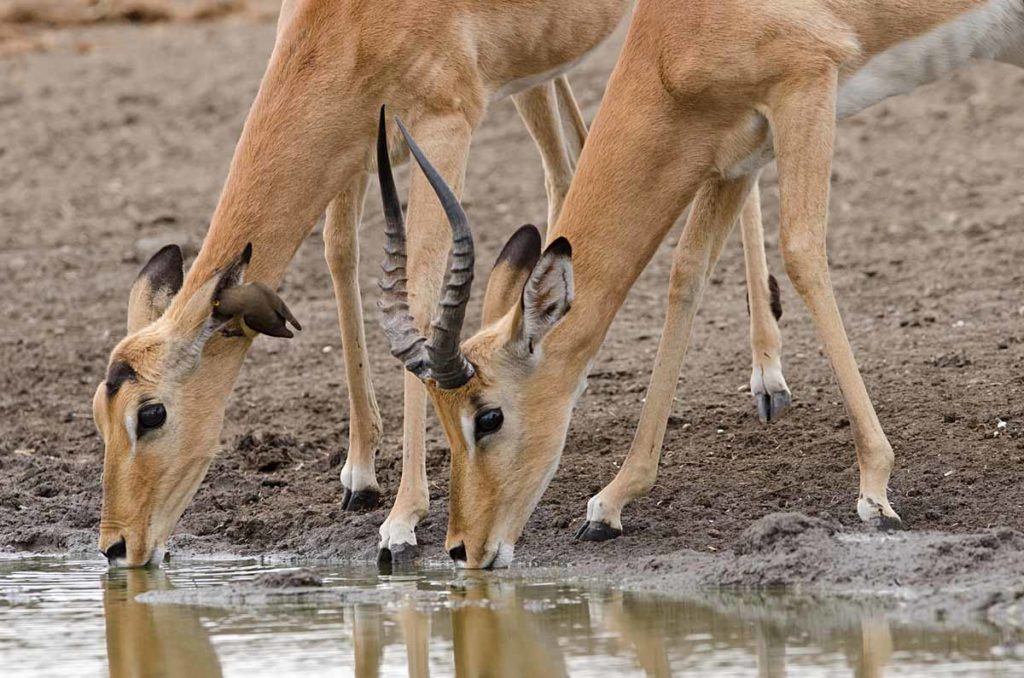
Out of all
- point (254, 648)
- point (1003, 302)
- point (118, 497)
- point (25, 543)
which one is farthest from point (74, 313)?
point (254, 648)

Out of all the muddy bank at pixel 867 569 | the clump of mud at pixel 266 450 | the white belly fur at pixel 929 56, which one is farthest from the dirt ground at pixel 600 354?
the white belly fur at pixel 929 56

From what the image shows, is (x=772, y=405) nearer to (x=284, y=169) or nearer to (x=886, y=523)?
(x=886, y=523)

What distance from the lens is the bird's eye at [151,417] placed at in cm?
792

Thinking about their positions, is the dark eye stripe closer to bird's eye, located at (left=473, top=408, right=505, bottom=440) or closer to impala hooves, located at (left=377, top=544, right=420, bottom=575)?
impala hooves, located at (left=377, top=544, right=420, bottom=575)

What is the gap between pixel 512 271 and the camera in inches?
299

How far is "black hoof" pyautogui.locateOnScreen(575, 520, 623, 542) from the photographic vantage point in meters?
8.09

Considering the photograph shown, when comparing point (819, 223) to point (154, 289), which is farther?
point (154, 289)

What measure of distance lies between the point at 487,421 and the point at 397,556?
38.7 inches

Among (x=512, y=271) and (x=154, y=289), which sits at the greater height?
(x=154, y=289)

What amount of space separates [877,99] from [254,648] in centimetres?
369

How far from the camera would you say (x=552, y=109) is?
10141mm

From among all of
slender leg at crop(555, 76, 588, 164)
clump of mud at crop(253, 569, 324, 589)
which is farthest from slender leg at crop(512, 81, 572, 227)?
clump of mud at crop(253, 569, 324, 589)

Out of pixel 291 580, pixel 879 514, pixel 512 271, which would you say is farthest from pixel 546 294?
pixel 879 514

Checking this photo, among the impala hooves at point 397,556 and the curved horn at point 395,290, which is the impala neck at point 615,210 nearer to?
the curved horn at point 395,290
